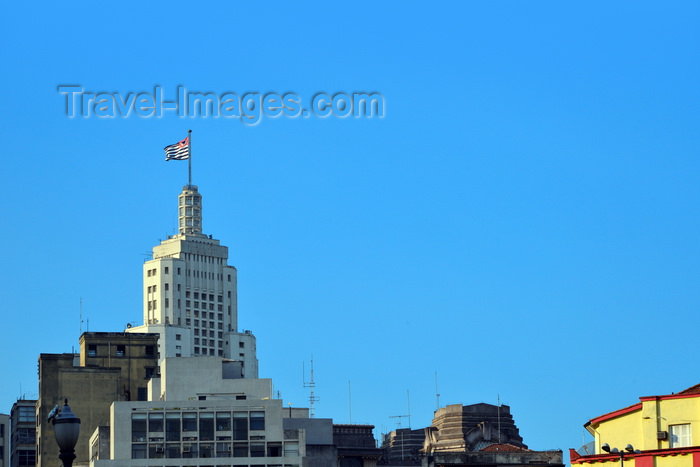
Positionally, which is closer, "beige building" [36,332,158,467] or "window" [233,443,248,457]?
"window" [233,443,248,457]

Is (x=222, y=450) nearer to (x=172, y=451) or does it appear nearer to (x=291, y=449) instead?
(x=172, y=451)

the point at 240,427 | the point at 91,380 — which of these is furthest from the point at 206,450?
the point at 91,380

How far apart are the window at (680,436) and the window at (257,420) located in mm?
76865

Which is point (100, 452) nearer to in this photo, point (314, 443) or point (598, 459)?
point (314, 443)

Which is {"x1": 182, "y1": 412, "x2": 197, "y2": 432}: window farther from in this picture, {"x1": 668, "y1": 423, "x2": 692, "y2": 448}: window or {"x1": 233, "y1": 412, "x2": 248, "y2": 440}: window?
{"x1": 668, "y1": 423, "x2": 692, "y2": 448}: window

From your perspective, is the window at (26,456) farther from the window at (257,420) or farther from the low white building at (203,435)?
the window at (257,420)

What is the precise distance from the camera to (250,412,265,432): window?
5492 inches

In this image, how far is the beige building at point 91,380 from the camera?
16875 cm

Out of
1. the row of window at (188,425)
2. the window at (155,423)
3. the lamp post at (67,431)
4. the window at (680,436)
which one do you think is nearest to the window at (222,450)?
the row of window at (188,425)

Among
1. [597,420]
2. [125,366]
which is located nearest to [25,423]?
[125,366]

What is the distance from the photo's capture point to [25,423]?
198750mm

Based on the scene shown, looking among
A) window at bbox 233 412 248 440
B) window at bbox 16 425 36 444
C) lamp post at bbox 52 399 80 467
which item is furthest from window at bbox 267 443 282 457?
lamp post at bbox 52 399 80 467

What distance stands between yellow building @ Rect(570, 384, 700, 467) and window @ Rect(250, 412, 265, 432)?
72073mm

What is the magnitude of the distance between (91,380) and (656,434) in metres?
112
